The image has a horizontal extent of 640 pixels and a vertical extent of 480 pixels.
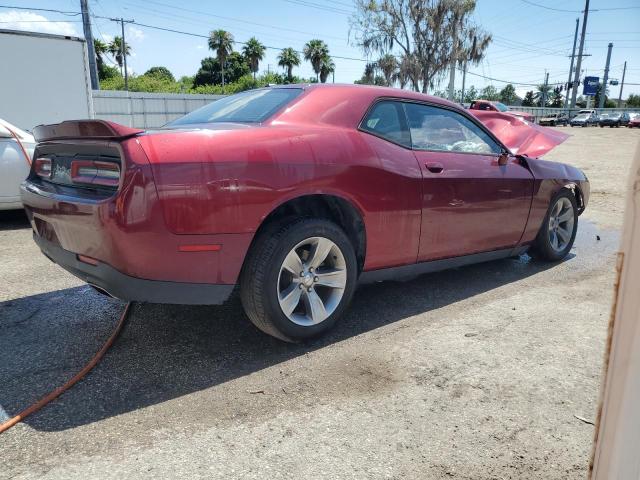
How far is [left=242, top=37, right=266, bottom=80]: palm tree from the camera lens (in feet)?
226

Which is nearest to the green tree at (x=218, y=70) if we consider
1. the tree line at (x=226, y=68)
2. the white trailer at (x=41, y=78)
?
the tree line at (x=226, y=68)

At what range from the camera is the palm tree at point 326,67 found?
6306cm

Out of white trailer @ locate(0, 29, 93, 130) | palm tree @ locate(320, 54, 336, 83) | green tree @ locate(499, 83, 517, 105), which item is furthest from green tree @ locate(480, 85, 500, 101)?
white trailer @ locate(0, 29, 93, 130)

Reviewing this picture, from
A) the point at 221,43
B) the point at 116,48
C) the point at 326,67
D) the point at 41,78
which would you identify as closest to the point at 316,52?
the point at 326,67

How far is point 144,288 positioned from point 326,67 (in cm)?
6502

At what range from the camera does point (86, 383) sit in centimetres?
267

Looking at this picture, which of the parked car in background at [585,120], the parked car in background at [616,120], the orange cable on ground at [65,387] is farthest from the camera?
the parked car in background at [585,120]

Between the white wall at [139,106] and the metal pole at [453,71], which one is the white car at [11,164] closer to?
the white wall at [139,106]

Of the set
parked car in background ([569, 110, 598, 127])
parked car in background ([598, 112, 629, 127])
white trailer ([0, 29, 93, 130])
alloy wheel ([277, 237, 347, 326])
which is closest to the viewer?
alloy wheel ([277, 237, 347, 326])

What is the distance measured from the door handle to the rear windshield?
1.04 meters

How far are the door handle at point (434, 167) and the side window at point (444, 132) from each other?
139 millimetres

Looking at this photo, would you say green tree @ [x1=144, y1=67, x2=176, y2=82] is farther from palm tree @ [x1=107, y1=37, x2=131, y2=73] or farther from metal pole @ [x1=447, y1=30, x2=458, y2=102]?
metal pole @ [x1=447, y1=30, x2=458, y2=102]

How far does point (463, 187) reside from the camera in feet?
12.6

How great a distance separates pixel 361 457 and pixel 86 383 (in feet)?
4.89
